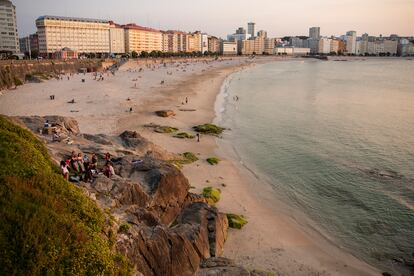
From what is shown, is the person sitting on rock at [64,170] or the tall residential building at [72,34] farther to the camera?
the tall residential building at [72,34]

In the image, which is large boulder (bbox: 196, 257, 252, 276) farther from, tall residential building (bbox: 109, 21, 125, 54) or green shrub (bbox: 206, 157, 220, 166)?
tall residential building (bbox: 109, 21, 125, 54)

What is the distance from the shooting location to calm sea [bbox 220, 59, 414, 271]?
1662cm

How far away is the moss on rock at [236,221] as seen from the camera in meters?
16.0

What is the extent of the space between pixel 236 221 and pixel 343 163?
12.9 m

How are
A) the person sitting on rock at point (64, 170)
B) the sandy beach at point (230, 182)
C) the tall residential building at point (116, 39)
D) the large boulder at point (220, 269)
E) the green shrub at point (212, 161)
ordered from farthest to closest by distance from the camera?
the tall residential building at point (116, 39) < the green shrub at point (212, 161) < the sandy beach at point (230, 182) < the person sitting on rock at point (64, 170) < the large boulder at point (220, 269)

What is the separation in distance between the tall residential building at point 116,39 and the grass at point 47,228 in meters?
168

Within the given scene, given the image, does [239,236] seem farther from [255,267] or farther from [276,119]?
[276,119]

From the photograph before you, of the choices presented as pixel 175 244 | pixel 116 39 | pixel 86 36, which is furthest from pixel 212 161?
pixel 116 39

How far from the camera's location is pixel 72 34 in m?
153

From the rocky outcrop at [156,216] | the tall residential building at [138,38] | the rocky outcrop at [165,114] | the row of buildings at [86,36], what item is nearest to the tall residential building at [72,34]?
the row of buildings at [86,36]

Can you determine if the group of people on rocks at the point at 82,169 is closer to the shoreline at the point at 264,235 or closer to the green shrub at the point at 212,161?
the shoreline at the point at 264,235

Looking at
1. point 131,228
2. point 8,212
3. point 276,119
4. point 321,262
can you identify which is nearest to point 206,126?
point 276,119

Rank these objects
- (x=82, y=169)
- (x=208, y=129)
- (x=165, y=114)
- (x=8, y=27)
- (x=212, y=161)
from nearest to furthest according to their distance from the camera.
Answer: (x=82, y=169) → (x=212, y=161) → (x=208, y=129) → (x=165, y=114) → (x=8, y=27)

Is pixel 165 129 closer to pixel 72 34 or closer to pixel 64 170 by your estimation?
pixel 64 170
